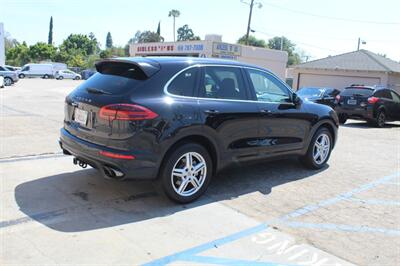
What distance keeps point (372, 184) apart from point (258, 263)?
3519mm

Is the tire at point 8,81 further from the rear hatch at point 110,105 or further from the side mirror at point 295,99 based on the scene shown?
the side mirror at point 295,99

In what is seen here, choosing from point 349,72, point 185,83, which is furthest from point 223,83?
point 349,72

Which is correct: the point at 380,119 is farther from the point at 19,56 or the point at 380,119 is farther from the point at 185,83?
the point at 19,56

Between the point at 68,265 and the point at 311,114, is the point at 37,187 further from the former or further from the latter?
the point at 311,114

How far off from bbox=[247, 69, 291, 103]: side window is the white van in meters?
48.3

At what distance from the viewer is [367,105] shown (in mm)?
14672

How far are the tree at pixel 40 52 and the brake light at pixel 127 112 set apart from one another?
2857 inches

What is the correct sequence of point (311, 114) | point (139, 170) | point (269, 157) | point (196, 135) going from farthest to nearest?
1. point (311, 114)
2. point (269, 157)
3. point (196, 135)
4. point (139, 170)

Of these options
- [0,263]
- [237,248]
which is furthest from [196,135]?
[0,263]

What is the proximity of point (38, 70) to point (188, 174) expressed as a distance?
5149cm

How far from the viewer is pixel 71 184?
5480 mm

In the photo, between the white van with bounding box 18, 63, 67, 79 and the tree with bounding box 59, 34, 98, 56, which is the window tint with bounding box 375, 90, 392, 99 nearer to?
the white van with bounding box 18, 63, 67, 79

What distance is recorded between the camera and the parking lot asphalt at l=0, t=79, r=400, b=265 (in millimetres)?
3773

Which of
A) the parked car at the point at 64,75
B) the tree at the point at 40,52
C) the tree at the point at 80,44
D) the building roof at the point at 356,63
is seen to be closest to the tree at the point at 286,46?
the tree at the point at 80,44
